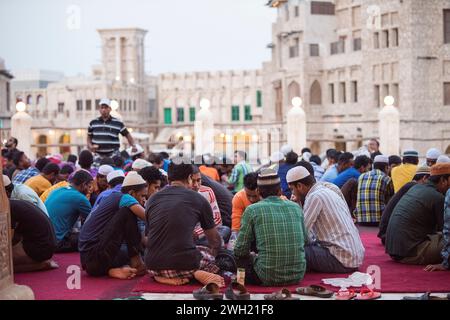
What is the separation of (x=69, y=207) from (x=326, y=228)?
3354mm

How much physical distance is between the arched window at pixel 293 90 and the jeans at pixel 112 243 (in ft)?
121

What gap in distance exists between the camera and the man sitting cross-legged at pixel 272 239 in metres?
7.91

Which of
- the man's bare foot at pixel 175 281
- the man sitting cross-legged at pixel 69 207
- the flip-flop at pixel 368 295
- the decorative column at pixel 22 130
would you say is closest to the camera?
the flip-flop at pixel 368 295

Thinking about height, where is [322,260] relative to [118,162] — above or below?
below

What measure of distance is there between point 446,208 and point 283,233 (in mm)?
1804

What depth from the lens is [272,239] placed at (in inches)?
311

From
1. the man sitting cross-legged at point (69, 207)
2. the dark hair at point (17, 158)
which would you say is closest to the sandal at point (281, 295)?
the man sitting cross-legged at point (69, 207)

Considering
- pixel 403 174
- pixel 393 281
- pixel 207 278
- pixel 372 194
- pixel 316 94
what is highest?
pixel 316 94

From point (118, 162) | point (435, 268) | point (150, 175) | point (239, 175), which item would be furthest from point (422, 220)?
point (239, 175)

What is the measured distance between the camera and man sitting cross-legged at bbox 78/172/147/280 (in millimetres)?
8781

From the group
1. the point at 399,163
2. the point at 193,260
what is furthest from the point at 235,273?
the point at 399,163

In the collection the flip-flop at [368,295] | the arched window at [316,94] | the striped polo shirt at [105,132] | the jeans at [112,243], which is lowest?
the flip-flop at [368,295]

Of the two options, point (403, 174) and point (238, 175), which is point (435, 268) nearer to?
point (403, 174)

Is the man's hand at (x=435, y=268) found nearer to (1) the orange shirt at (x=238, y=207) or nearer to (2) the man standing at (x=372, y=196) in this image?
(1) the orange shirt at (x=238, y=207)
